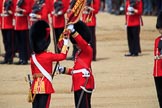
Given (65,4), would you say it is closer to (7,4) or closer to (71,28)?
(7,4)

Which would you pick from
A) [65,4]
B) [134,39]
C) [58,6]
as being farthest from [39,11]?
[134,39]

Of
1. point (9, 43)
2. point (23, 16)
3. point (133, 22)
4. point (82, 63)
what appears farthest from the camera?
Answer: point (133, 22)

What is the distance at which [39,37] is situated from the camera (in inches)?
346

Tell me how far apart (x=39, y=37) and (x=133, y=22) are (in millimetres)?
7543

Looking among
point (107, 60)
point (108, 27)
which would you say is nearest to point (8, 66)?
point (107, 60)

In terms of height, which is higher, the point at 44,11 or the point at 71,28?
the point at 71,28

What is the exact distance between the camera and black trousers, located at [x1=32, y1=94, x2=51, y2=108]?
338 inches

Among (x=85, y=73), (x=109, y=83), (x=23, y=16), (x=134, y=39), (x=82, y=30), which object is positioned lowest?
(x=109, y=83)

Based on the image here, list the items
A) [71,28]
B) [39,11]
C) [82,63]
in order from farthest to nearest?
[39,11]
[82,63]
[71,28]

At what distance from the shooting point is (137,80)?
12742 millimetres

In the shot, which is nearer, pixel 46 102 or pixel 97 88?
pixel 46 102

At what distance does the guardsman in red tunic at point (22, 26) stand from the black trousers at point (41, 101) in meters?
6.55

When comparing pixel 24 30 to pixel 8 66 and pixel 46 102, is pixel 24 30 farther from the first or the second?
pixel 46 102

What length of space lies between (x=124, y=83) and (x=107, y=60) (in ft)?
10.8
